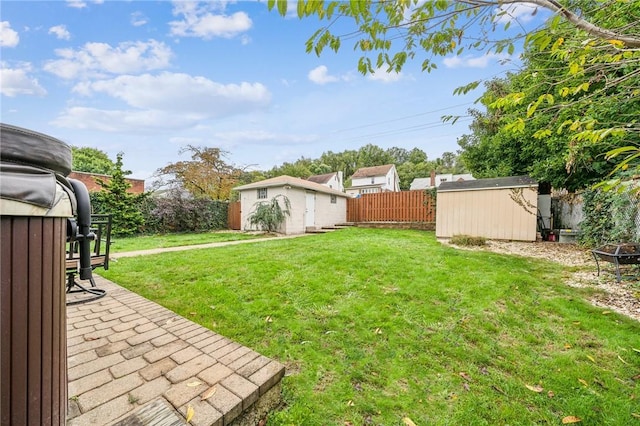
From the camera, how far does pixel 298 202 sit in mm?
12977

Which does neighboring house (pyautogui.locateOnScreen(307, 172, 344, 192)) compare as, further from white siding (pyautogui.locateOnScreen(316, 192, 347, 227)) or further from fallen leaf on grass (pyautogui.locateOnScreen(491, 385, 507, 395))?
fallen leaf on grass (pyautogui.locateOnScreen(491, 385, 507, 395))

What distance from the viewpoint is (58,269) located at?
43.9 inches

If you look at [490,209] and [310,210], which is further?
[310,210]

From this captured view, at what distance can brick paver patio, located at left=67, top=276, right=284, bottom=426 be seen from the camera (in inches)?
61.7

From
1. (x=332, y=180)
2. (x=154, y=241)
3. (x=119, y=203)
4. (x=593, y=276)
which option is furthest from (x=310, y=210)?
(x=332, y=180)

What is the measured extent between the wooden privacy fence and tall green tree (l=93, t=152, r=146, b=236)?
10.8m

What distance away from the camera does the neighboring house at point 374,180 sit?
35.9m

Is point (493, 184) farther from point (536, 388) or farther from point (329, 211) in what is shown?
point (536, 388)

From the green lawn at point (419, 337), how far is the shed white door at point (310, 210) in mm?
8356

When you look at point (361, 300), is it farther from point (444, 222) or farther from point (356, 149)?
point (356, 149)

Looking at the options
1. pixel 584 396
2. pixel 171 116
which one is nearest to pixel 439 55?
pixel 584 396

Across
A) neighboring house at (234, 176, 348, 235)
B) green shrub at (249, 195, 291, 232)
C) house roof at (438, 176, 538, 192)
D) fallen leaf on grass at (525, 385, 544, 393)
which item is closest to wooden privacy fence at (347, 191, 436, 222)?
neighboring house at (234, 176, 348, 235)

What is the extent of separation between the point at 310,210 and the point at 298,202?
0.99 m

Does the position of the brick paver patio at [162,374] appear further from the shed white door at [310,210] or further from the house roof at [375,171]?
the house roof at [375,171]
